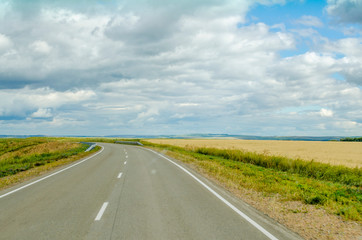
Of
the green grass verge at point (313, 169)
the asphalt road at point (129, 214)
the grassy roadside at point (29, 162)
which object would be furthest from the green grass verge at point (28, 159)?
the green grass verge at point (313, 169)

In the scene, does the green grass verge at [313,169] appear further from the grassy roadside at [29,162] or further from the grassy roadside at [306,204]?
the grassy roadside at [29,162]

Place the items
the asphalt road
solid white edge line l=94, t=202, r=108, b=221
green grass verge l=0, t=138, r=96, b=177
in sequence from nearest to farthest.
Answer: the asphalt road
solid white edge line l=94, t=202, r=108, b=221
green grass verge l=0, t=138, r=96, b=177

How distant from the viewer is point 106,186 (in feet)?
37.2

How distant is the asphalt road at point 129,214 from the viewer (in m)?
5.79

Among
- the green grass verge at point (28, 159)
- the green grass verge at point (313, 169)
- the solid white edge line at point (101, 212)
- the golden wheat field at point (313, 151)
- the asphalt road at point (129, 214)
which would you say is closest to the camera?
the asphalt road at point (129, 214)

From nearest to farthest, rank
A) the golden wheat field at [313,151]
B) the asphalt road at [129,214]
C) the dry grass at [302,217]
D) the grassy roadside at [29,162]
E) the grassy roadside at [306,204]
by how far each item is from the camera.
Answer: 1. the asphalt road at [129,214]
2. the dry grass at [302,217]
3. the grassy roadside at [306,204]
4. the grassy roadside at [29,162]
5. the golden wheat field at [313,151]

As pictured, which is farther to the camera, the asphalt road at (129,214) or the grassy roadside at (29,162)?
the grassy roadside at (29,162)

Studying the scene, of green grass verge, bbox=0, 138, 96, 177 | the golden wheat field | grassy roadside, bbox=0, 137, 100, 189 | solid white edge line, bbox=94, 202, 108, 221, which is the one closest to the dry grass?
solid white edge line, bbox=94, 202, 108, 221

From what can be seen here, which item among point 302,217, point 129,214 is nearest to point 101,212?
point 129,214

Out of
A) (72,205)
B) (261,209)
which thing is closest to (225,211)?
(261,209)

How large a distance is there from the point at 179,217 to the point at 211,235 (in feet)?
4.86

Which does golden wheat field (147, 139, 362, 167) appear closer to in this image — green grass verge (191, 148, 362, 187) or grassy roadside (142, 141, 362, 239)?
green grass verge (191, 148, 362, 187)

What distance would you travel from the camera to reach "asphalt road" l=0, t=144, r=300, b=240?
228 inches

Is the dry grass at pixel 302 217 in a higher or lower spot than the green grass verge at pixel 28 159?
higher
